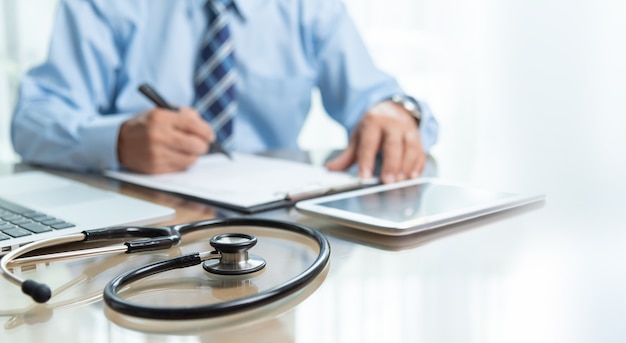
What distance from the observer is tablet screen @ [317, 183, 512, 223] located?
0.66m

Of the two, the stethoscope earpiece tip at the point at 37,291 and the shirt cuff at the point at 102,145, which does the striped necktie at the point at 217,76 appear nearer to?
the shirt cuff at the point at 102,145

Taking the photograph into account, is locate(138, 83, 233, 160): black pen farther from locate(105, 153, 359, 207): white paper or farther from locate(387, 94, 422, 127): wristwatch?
locate(387, 94, 422, 127): wristwatch

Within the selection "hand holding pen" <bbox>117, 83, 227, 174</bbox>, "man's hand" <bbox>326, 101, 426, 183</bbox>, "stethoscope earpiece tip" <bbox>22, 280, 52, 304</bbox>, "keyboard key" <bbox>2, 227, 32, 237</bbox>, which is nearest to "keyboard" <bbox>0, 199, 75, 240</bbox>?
"keyboard key" <bbox>2, 227, 32, 237</bbox>

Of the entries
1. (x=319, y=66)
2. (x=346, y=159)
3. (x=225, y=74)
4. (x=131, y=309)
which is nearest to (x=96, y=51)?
(x=225, y=74)

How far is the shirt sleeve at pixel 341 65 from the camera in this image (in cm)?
132

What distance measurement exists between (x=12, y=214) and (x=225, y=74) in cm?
66

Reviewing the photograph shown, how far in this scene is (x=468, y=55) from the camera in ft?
7.50

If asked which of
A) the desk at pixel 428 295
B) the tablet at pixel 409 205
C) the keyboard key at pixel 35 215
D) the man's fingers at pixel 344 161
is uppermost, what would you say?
the man's fingers at pixel 344 161

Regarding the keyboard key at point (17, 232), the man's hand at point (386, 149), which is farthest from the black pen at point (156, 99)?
the keyboard key at point (17, 232)

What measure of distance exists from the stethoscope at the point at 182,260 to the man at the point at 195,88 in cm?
35

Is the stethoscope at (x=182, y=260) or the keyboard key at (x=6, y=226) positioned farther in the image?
the keyboard key at (x=6, y=226)

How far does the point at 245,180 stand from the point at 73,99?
19.2 inches

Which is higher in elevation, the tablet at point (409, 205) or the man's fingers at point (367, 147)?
the man's fingers at point (367, 147)

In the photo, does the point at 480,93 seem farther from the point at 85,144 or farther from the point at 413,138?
the point at 85,144
